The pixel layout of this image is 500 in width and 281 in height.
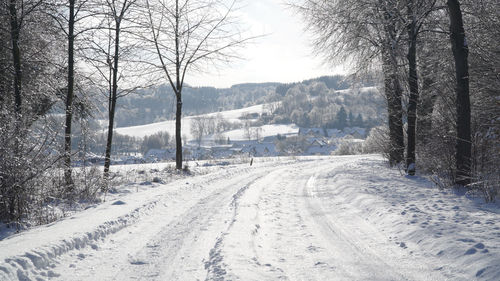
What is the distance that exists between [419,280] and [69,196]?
8825 mm

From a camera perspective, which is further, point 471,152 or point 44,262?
point 471,152

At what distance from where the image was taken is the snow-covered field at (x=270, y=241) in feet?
13.2

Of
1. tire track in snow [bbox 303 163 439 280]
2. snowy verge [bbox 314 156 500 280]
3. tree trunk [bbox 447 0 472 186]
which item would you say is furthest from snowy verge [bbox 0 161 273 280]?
tree trunk [bbox 447 0 472 186]

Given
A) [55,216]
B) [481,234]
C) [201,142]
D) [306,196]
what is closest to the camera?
[481,234]

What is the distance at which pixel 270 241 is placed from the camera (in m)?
5.29

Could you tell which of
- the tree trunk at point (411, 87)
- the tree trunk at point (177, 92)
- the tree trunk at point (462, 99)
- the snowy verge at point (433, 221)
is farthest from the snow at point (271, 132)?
the tree trunk at point (462, 99)

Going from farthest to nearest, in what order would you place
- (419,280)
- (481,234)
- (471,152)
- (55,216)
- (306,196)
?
(306,196), (471,152), (55,216), (481,234), (419,280)

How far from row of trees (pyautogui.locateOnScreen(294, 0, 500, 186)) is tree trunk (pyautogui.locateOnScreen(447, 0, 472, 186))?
0.02 metres

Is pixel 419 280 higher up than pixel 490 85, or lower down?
lower down

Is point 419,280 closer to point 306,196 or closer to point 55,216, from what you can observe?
point 306,196

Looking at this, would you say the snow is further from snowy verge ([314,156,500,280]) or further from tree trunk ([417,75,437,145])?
snowy verge ([314,156,500,280])

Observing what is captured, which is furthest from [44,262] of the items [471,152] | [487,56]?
[487,56]

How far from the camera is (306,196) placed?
941 cm

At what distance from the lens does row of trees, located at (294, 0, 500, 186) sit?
8.28 metres
